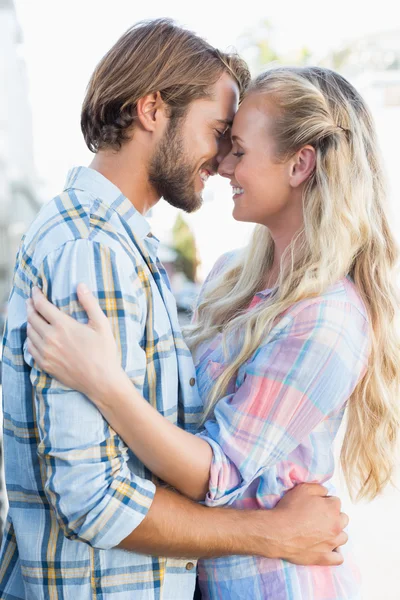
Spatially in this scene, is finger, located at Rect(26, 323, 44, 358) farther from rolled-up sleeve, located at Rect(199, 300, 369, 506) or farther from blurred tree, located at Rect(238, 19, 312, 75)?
blurred tree, located at Rect(238, 19, 312, 75)

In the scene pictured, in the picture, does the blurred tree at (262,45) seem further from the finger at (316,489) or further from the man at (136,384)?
the finger at (316,489)

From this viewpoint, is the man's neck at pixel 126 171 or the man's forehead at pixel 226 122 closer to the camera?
the man's neck at pixel 126 171

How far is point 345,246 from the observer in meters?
1.68

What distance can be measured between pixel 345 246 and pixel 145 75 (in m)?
0.65

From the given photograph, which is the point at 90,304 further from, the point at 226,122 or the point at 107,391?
the point at 226,122

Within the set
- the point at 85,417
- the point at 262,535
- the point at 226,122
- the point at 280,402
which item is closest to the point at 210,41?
the point at 226,122

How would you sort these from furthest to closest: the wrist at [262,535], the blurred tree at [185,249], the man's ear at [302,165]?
the blurred tree at [185,249] < the man's ear at [302,165] < the wrist at [262,535]

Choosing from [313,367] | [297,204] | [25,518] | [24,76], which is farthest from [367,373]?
[24,76]

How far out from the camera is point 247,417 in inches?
58.4

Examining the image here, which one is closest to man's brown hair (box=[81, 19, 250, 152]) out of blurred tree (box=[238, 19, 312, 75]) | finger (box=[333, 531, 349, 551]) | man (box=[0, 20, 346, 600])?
man (box=[0, 20, 346, 600])

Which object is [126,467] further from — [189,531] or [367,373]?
[367,373]

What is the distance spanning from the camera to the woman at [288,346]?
4.39ft

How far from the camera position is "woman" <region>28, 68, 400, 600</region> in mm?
1337

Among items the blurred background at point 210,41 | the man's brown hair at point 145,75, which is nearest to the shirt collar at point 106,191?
the man's brown hair at point 145,75
